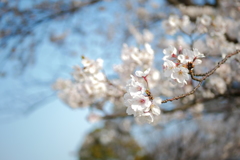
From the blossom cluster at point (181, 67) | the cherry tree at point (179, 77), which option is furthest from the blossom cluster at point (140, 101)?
the blossom cluster at point (181, 67)

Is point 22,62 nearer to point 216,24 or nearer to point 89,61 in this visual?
point 89,61

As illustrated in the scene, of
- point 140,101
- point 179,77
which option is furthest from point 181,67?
point 140,101

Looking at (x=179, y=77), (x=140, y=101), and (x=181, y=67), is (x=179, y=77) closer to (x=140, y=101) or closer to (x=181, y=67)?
(x=181, y=67)

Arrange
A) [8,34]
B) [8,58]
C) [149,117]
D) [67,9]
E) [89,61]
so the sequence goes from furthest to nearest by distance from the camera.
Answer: [67,9], [8,58], [8,34], [89,61], [149,117]

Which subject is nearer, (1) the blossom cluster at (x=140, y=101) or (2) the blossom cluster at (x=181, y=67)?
(1) the blossom cluster at (x=140, y=101)

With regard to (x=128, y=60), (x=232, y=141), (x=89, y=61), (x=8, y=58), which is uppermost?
(x=89, y=61)

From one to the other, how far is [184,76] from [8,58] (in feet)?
10.4

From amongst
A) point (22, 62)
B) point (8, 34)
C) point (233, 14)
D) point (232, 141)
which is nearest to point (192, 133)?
point (232, 141)

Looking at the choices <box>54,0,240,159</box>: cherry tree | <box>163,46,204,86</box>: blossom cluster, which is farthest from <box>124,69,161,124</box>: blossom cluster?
<box>163,46,204,86</box>: blossom cluster

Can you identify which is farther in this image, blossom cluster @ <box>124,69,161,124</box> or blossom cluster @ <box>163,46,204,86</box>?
blossom cluster @ <box>163,46,204,86</box>

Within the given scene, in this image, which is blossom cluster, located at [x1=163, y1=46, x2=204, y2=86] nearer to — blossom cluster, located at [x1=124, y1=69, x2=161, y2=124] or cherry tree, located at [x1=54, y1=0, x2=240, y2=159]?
cherry tree, located at [x1=54, y1=0, x2=240, y2=159]

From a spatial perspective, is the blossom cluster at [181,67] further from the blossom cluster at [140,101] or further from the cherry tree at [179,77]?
the blossom cluster at [140,101]

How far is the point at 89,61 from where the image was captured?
1.67 m

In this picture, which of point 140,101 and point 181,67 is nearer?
point 140,101
